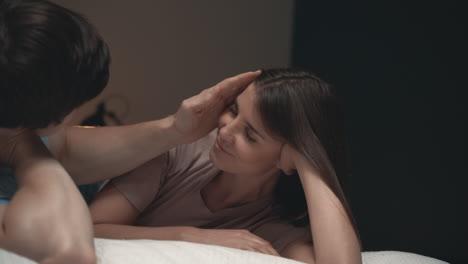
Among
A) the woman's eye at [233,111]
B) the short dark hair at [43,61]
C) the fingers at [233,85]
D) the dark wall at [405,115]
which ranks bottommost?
the dark wall at [405,115]

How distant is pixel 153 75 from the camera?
2898mm

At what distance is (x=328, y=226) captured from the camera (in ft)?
3.61

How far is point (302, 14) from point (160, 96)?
2.94ft

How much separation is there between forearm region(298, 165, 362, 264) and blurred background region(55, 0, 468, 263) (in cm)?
123

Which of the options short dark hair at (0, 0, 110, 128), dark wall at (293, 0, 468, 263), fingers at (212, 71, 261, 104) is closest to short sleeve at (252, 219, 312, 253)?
fingers at (212, 71, 261, 104)

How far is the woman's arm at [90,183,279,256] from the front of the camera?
1.08 m

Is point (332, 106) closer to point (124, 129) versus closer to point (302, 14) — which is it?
point (124, 129)

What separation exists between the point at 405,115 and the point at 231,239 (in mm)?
1442

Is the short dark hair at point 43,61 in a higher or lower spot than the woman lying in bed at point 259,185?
higher

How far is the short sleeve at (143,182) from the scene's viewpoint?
1221mm

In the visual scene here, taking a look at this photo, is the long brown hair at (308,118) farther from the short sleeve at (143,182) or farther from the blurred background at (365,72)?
the blurred background at (365,72)

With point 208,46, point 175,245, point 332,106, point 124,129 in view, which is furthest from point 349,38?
point 175,245

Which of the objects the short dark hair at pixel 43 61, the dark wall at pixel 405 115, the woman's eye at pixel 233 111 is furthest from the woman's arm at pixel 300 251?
the dark wall at pixel 405 115

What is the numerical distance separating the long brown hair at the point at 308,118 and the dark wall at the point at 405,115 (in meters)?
1.10
